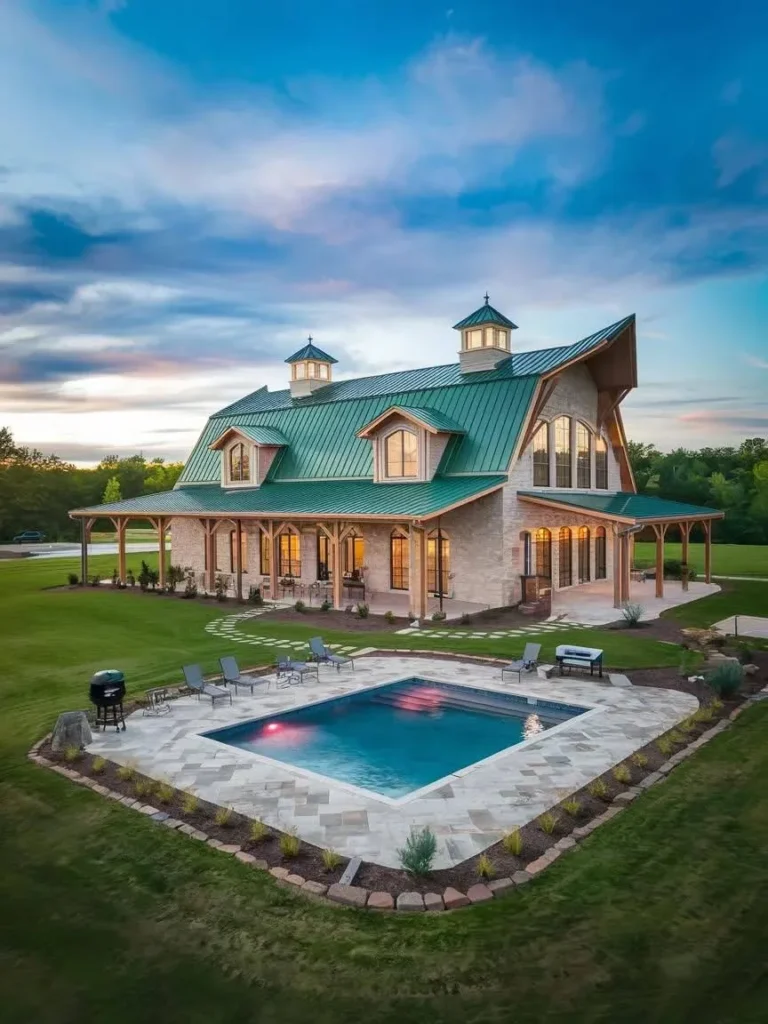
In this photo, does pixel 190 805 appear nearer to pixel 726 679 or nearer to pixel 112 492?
pixel 726 679

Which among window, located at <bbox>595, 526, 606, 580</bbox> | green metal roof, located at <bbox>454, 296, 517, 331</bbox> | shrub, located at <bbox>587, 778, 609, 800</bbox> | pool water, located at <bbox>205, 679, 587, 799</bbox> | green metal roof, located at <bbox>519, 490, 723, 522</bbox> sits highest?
green metal roof, located at <bbox>454, 296, 517, 331</bbox>

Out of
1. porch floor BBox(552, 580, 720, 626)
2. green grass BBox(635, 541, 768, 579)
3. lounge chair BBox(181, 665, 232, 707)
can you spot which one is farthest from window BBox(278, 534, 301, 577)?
green grass BBox(635, 541, 768, 579)

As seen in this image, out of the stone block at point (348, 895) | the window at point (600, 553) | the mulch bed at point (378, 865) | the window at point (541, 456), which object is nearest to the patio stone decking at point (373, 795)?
the mulch bed at point (378, 865)

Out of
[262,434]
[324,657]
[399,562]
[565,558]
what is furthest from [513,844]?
[262,434]

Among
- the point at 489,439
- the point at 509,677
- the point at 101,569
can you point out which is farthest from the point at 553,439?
the point at 101,569

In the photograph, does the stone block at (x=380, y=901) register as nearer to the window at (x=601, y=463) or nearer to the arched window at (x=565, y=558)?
the arched window at (x=565, y=558)

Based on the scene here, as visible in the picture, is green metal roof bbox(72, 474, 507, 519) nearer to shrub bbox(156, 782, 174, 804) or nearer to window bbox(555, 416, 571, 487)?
window bbox(555, 416, 571, 487)

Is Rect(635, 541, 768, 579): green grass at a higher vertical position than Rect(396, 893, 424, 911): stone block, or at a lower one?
lower
